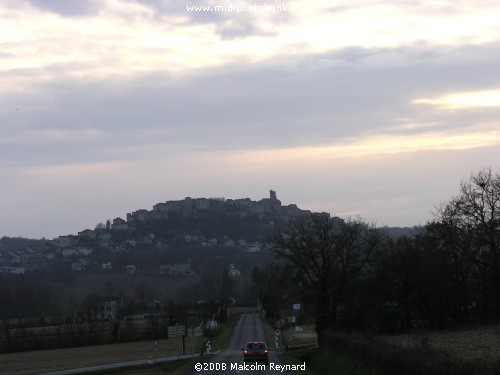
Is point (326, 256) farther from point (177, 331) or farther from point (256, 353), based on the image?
point (256, 353)

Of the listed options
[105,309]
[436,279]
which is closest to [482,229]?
[436,279]

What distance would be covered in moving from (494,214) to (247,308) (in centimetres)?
14795

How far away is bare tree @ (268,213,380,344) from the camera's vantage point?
211ft

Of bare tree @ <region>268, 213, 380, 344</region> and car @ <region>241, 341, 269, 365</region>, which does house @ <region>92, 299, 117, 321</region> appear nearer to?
bare tree @ <region>268, 213, 380, 344</region>

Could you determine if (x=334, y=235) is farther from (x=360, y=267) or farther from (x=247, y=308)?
(x=247, y=308)

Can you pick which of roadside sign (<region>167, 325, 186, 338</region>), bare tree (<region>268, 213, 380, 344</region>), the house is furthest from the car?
the house

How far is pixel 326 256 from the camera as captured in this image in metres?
67.3

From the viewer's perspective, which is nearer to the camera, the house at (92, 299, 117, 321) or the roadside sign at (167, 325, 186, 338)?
the roadside sign at (167, 325, 186, 338)

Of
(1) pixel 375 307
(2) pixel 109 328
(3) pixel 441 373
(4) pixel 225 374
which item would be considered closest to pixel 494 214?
(1) pixel 375 307

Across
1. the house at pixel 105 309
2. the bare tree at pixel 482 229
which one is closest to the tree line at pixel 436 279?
the bare tree at pixel 482 229

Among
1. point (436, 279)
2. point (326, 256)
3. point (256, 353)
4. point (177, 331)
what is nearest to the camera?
point (256, 353)

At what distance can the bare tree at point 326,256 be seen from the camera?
211 feet

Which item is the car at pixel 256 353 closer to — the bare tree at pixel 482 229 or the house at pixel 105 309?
the bare tree at pixel 482 229

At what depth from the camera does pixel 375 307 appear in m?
55.0
